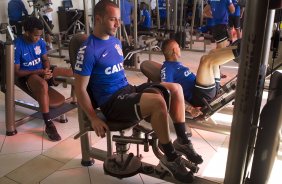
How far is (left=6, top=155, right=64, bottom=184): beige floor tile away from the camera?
2.16m

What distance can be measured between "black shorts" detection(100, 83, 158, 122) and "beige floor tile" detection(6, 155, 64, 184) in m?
0.78

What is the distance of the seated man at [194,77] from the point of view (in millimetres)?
2312

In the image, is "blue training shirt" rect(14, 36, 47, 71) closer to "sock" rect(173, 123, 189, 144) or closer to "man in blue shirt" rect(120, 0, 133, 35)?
"sock" rect(173, 123, 189, 144)

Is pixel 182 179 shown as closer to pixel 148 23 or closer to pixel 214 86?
pixel 214 86

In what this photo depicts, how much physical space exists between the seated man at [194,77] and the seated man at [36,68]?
0.96 meters

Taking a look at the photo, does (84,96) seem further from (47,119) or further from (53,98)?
(53,98)

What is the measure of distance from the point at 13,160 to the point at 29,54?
3.50 feet

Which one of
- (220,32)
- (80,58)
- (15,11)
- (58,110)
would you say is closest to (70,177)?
(80,58)

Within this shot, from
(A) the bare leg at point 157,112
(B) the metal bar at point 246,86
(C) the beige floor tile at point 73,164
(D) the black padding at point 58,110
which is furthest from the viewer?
(D) the black padding at point 58,110

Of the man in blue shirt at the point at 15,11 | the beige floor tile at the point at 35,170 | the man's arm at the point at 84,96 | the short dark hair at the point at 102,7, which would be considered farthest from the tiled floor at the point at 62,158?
the man in blue shirt at the point at 15,11

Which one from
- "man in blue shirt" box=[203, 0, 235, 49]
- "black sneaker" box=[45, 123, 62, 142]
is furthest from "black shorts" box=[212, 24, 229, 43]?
"black sneaker" box=[45, 123, 62, 142]

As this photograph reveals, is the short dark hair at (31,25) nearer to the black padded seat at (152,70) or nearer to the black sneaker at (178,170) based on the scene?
the black padded seat at (152,70)

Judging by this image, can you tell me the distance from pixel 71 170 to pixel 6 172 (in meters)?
0.49

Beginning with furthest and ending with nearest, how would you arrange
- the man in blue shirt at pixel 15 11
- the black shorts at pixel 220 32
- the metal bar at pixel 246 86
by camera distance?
1. the man in blue shirt at pixel 15 11
2. the black shorts at pixel 220 32
3. the metal bar at pixel 246 86
